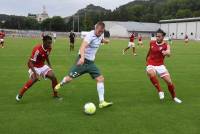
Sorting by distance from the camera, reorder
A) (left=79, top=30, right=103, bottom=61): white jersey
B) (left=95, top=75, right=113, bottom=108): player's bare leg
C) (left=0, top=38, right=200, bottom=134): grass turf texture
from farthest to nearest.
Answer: (left=95, top=75, right=113, bottom=108): player's bare leg < (left=79, top=30, right=103, bottom=61): white jersey < (left=0, top=38, right=200, bottom=134): grass turf texture

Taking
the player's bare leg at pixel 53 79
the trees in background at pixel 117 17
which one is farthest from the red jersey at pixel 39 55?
the trees in background at pixel 117 17

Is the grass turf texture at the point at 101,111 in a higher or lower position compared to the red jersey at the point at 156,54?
lower

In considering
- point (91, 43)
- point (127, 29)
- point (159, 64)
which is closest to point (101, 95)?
point (91, 43)

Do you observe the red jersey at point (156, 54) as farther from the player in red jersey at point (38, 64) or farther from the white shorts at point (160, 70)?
the player in red jersey at point (38, 64)

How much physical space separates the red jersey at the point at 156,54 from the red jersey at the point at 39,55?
2.83 metres

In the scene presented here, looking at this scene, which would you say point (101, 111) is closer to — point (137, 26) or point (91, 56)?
point (91, 56)

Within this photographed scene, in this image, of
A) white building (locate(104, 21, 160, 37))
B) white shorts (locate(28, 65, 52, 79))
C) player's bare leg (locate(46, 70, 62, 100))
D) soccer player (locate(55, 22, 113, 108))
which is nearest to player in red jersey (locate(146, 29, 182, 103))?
soccer player (locate(55, 22, 113, 108))

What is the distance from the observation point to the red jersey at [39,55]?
10.1 metres

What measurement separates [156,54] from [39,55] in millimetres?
3188

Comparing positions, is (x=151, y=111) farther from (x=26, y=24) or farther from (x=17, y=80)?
(x=26, y=24)

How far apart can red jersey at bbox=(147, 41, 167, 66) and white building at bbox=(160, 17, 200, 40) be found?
100 metres

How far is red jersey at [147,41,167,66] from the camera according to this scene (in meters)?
10.8

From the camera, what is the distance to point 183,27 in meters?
122

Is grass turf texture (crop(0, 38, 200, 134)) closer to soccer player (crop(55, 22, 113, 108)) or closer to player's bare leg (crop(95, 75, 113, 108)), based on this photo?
player's bare leg (crop(95, 75, 113, 108))
